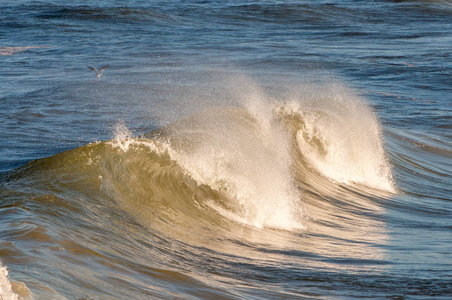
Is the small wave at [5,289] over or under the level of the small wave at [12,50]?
under

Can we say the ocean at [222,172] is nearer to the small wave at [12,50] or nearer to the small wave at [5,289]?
the small wave at [5,289]

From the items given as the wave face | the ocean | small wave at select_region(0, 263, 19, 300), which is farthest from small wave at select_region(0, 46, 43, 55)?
small wave at select_region(0, 263, 19, 300)

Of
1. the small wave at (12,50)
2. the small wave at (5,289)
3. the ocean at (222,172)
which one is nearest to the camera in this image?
the small wave at (5,289)

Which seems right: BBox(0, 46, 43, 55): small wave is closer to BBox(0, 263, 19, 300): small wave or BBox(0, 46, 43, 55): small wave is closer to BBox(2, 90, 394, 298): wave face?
BBox(2, 90, 394, 298): wave face

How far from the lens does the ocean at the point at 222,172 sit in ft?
17.7

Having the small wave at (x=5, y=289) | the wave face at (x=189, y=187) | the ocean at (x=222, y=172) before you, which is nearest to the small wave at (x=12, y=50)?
the ocean at (x=222, y=172)

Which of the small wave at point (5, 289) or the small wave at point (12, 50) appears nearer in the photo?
the small wave at point (5, 289)

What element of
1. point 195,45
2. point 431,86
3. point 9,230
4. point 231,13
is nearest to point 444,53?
point 431,86

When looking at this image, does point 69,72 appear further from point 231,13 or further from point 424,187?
point 231,13

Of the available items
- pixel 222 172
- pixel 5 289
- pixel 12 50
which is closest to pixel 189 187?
pixel 222 172

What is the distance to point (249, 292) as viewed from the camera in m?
5.25

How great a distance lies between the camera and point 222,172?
28.0 feet

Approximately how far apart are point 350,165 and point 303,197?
7.33 feet

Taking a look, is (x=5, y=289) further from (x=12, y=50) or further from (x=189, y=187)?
(x=12, y=50)
